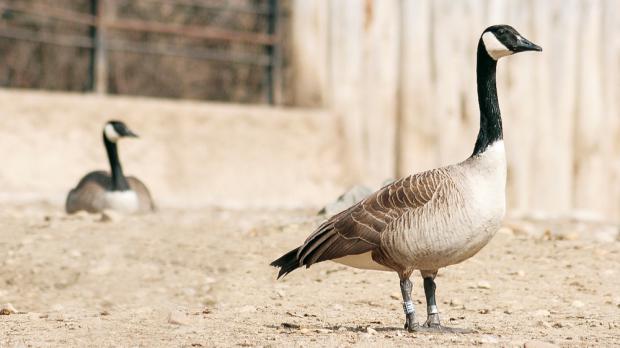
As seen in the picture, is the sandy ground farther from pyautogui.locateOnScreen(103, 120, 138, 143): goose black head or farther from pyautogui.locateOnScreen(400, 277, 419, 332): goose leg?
pyautogui.locateOnScreen(103, 120, 138, 143): goose black head

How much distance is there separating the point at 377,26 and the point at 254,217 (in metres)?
3.15

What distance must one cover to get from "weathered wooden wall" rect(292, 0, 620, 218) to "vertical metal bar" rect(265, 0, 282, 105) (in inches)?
46.0

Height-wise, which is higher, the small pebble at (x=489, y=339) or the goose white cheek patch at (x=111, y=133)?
the goose white cheek patch at (x=111, y=133)

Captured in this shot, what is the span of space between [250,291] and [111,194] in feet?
11.1

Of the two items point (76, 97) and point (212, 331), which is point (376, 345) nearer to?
point (212, 331)

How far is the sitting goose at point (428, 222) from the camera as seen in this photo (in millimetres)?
5543

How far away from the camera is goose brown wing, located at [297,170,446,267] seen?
5.71m

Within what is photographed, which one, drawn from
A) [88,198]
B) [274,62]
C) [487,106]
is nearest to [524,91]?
[274,62]

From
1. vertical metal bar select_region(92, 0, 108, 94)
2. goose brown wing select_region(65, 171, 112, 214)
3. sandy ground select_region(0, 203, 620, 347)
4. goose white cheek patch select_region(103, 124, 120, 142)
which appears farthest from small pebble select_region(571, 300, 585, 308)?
vertical metal bar select_region(92, 0, 108, 94)

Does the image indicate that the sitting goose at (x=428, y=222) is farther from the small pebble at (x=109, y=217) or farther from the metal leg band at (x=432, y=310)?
the small pebble at (x=109, y=217)

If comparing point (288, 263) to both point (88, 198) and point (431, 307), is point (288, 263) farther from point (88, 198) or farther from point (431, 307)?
point (88, 198)

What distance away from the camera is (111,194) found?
1041 centimetres

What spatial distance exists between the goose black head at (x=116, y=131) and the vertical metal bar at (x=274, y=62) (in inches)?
106

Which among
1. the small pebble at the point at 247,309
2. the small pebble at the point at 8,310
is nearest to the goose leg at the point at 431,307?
the small pebble at the point at 247,309
